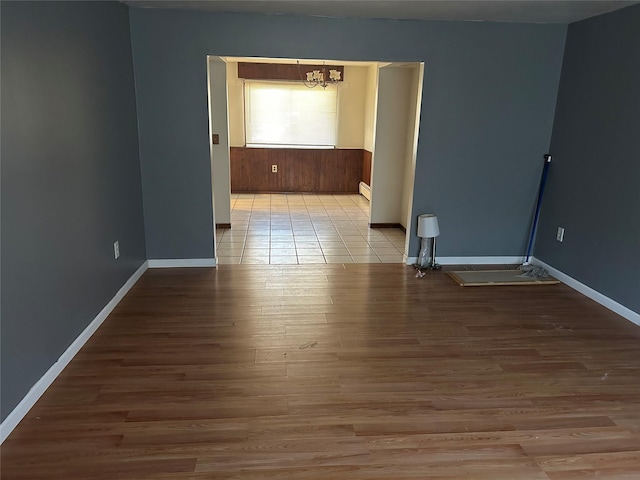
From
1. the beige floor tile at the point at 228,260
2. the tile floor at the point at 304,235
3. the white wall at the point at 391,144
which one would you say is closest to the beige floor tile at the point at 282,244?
the tile floor at the point at 304,235

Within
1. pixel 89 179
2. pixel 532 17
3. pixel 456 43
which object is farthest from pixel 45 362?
pixel 532 17

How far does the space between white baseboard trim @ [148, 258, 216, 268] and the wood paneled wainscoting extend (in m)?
4.17

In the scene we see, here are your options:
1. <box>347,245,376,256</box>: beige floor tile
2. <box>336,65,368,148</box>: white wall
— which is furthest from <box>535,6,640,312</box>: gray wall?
<box>336,65,368,148</box>: white wall

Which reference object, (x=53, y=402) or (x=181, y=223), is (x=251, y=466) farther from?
(x=181, y=223)

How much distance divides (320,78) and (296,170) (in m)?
1.65

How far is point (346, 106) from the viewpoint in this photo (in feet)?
26.3

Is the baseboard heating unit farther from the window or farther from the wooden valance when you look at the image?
the wooden valance

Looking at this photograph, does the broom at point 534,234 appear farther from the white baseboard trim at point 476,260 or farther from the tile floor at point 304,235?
the tile floor at point 304,235

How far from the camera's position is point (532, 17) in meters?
3.62

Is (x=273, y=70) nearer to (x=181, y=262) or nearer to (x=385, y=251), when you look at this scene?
(x=385, y=251)

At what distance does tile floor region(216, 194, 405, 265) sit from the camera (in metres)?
4.54

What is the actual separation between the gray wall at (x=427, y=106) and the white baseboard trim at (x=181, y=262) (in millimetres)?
51

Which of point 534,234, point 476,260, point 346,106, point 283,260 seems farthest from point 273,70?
point 534,234

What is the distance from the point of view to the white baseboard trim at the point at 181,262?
4160mm
